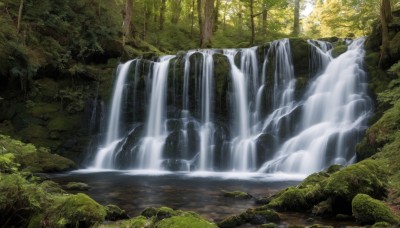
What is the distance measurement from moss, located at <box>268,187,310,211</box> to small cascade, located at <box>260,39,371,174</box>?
261 inches

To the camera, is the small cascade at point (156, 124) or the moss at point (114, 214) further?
the small cascade at point (156, 124)

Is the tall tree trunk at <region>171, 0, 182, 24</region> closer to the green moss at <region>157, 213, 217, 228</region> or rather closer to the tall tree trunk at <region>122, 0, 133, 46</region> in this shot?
the tall tree trunk at <region>122, 0, 133, 46</region>

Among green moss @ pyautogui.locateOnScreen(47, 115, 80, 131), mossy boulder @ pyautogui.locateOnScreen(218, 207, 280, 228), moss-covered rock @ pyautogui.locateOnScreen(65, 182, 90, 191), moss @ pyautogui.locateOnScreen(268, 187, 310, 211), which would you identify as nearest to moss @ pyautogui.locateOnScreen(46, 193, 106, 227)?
mossy boulder @ pyautogui.locateOnScreen(218, 207, 280, 228)

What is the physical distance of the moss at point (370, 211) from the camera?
5.91 m

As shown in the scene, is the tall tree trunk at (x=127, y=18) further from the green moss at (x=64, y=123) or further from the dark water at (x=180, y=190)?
the dark water at (x=180, y=190)

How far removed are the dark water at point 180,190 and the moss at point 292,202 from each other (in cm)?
31

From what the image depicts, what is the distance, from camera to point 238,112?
1934 cm

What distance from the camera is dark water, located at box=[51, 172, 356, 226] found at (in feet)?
28.2

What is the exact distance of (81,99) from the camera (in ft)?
66.7

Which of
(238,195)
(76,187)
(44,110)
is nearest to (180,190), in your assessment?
(238,195)

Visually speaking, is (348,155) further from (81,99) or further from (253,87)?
(81,99)

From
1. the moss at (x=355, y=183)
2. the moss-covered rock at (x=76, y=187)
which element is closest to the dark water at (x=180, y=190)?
the moss-covered rock at (x=76, y=187)

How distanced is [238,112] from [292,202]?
11737 mm

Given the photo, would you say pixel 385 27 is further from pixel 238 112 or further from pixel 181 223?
pixel 181 223
